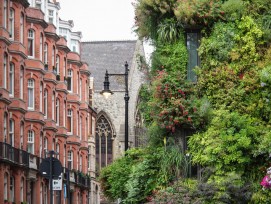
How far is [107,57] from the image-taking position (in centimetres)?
11694

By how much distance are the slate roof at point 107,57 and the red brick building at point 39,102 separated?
16.6 meters

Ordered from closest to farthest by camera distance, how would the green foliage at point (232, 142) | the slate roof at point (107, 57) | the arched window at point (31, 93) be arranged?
1. the green foliage at point (232, 142)
2. the arched window at point (31, 93)
3. the slate roof at point (107, 57)

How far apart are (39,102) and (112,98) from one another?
38.9m

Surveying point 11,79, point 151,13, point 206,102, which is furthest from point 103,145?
point 206,102

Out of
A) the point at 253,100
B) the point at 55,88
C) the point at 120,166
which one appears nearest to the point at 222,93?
the point at 253,100

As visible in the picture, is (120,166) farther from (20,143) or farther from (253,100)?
(20,143)

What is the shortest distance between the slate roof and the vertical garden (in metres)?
70.8

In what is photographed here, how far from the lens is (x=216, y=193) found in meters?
37.1

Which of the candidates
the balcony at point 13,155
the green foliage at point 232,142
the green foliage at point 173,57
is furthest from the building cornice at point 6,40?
the green foliage at point 232,142

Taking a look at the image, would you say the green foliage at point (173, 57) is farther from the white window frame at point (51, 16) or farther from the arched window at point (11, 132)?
the white window frame at point (51, 16)

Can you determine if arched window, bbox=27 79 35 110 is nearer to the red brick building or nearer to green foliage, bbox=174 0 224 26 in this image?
the red brick building

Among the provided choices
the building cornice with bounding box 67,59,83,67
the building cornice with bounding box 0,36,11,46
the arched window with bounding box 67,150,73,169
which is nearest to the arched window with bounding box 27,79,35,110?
the building cornice with bounding box 0,36,11,46

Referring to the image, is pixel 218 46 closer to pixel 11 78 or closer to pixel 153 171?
pixel 153 171

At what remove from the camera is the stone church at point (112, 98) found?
112 meters
